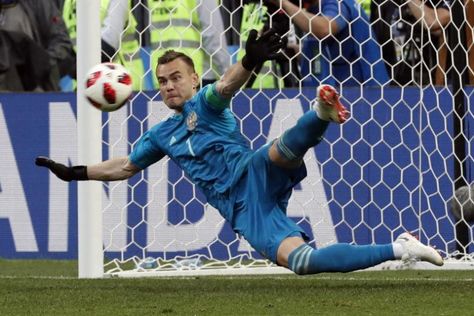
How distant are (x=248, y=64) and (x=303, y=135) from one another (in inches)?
17.8

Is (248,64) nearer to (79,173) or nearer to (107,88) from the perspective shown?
(107,88)

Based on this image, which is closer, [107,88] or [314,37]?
[107,88]

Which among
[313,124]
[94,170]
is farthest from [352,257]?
[94,170]

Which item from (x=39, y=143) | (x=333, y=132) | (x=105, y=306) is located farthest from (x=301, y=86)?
(x=105, y=306)

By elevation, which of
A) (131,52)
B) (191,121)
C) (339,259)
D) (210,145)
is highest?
(131,52)

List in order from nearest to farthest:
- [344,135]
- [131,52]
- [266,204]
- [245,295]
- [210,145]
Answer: [245,295] → [266,204] → [210,145] → [131,52] → [344,135]

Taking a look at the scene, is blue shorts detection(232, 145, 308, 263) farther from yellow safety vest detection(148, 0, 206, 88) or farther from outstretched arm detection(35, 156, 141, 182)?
yellow safety vest detection(148, 0, 206, 88)

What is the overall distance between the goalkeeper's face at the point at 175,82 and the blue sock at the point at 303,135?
0.80 meters

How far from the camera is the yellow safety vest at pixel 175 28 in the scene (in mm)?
Result: 9492

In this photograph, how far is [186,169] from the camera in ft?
24.1

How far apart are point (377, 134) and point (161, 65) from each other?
267 cm

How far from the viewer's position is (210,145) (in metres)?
7.21

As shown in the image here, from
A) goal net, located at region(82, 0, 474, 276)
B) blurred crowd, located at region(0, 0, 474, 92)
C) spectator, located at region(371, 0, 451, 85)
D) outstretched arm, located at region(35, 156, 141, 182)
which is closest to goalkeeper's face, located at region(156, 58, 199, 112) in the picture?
outstretched arm, located at region(35, 156, 141, 182)

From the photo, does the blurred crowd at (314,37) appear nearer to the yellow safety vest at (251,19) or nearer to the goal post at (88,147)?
the yellow safety vest at (251,19)
